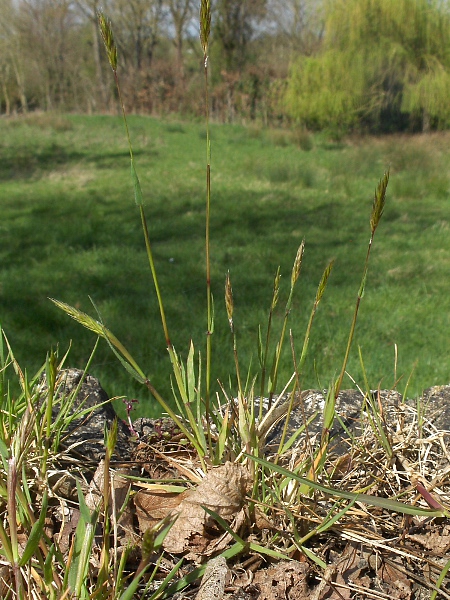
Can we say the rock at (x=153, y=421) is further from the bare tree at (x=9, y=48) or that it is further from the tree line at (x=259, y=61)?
the bare tree at (x=9, y=48)

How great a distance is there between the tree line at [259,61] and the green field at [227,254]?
4403 millimetres

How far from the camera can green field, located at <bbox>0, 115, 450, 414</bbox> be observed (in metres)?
3.31

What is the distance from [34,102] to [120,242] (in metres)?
27.1

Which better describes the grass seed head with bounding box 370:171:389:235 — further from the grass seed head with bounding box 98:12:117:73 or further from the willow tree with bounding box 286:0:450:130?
the willow tree with bounding box 286:0:450:130

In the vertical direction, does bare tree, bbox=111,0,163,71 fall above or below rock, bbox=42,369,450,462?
above

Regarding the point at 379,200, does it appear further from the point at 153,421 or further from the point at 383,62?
the point at 383,62

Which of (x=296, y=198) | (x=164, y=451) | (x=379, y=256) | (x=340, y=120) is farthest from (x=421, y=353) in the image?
(x=340, y=120)

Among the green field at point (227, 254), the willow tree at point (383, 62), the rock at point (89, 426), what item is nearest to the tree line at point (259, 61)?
the willow tree at point (383, 62)

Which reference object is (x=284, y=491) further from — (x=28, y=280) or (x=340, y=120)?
(x=340, y=120)

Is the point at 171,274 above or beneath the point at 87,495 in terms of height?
beneath

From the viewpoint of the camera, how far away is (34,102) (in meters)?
29.3

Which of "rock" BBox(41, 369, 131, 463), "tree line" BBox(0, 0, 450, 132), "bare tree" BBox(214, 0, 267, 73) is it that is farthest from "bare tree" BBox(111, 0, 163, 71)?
"rock" BBox(41, 369, 131, 463)

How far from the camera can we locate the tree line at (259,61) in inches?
562

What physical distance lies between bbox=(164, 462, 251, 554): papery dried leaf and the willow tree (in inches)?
589
